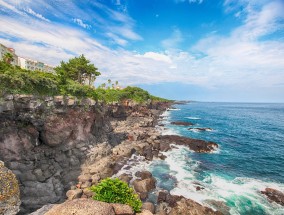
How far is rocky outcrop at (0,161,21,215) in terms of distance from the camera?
31.5ft

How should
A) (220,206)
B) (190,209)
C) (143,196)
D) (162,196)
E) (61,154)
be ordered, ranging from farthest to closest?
(61,154), (143,196), (162,196), (220,206), (190,209)

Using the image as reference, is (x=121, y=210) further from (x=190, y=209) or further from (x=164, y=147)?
(x=164, y=147)

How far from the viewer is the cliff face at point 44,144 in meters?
18.3

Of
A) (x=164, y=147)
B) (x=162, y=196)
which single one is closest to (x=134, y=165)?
(x=162, y=196)

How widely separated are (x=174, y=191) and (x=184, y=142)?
2081 centimetres

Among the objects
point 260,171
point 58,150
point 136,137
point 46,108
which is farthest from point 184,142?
point 46,108

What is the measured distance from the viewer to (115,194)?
12148mm

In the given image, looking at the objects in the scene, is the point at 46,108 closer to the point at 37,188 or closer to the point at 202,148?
the point at 37,188

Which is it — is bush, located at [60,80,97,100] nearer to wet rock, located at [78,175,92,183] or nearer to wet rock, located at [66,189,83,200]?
wet rock, located at [78,175,92,183]

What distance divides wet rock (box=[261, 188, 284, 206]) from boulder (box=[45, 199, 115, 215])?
69.1 feet

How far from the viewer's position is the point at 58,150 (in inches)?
965

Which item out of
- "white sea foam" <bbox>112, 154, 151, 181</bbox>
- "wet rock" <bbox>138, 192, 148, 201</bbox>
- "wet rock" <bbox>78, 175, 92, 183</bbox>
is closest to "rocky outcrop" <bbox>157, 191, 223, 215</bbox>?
"wet rock" <bbox>138, 192, 148, 201</bbox>

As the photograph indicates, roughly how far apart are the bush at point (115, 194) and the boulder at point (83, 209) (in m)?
2.66

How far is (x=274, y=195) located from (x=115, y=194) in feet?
66.7
